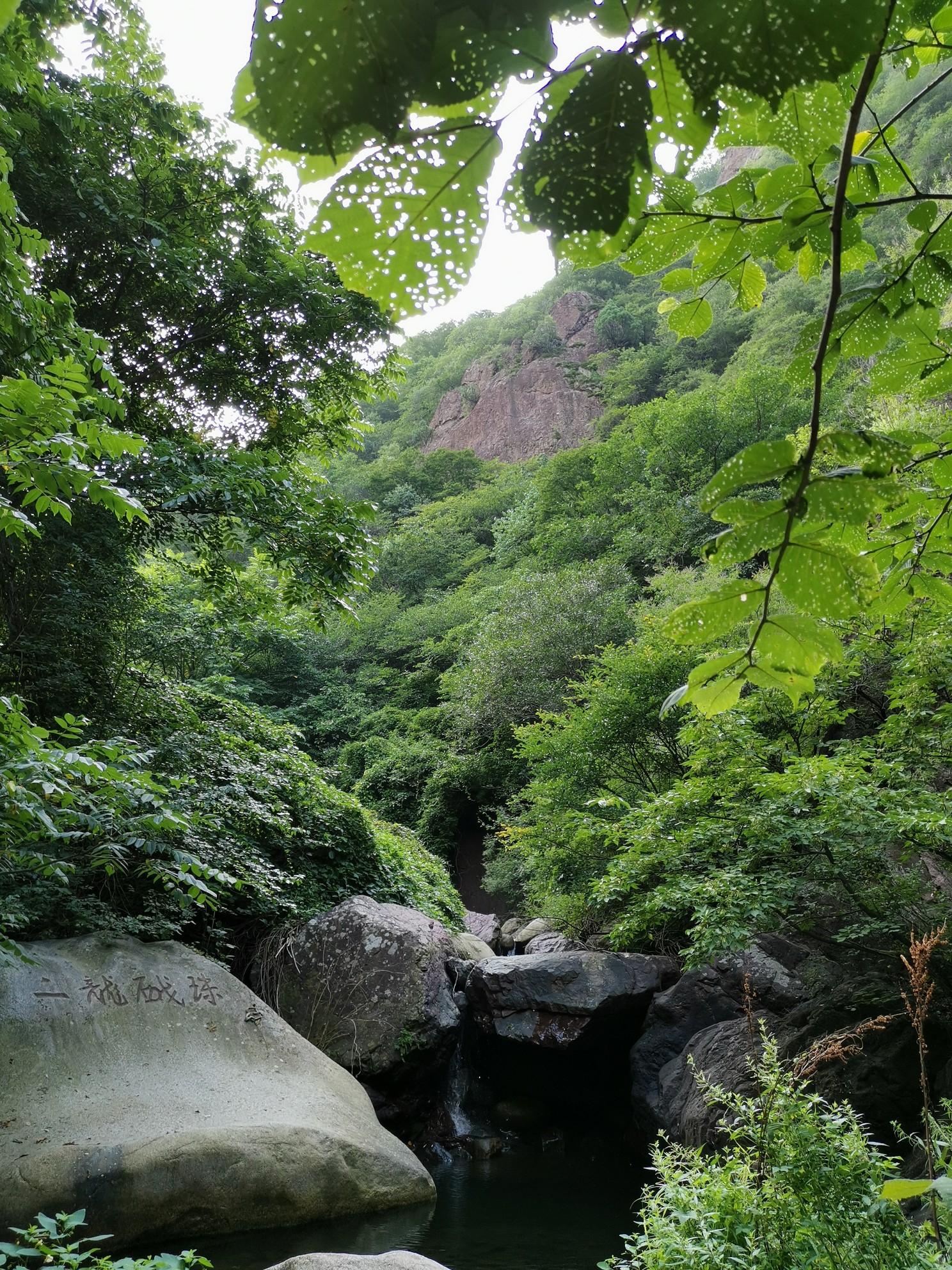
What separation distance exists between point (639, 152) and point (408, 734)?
56.3 feet

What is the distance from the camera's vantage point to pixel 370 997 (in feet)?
21.3

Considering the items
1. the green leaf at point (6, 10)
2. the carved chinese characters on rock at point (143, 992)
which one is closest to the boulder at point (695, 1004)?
the carved chinese characters on rock at point (143, 992)

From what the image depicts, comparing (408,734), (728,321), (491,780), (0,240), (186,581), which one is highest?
(728,321)

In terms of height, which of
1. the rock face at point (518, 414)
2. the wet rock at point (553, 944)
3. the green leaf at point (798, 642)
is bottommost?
the wet rock at point (553, 944)

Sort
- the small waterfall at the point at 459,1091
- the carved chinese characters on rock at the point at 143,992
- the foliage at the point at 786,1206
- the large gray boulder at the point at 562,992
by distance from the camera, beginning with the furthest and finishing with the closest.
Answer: the small waterfall at the point at 459,1091, the large gray boulder at the point at 562,992, the carved chinese characters on rock at the point at 143,992, the foliage at the point at 786,1206

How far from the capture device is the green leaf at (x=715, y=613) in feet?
2.51

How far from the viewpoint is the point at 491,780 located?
1485 centimetres

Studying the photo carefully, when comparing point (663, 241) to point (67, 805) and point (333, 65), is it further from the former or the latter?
point (67, 805)

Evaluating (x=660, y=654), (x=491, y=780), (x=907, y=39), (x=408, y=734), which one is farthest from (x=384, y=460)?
(x=907, y=39)

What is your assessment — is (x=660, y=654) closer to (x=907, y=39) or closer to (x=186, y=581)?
(x=907, y=39)

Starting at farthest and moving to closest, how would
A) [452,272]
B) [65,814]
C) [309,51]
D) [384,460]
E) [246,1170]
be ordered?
[384,460] < [246,1170] < [65,814] < [452,272] < [309,51]

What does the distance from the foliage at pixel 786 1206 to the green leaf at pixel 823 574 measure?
2.28 m

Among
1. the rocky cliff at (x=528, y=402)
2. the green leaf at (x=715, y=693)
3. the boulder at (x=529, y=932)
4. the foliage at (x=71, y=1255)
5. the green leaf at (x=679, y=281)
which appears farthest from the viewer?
the rocky cliff at (x=528, y=402)

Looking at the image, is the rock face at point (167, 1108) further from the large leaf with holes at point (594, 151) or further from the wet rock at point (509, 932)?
the wet rock at point (509, 932)
